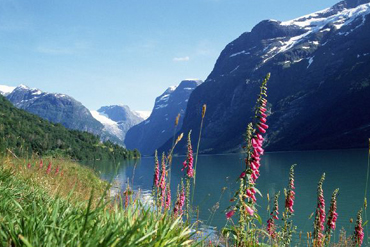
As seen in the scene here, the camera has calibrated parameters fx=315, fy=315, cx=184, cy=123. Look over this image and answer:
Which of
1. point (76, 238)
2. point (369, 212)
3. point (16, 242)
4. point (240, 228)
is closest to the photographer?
point (16, 242)

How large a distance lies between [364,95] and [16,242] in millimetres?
229438

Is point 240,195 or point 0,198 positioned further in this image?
point 240,195

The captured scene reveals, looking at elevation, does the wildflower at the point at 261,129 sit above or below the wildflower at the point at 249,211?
above

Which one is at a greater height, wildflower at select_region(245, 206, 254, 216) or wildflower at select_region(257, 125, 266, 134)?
wildflower at select_region(257, 125, 266, 134)

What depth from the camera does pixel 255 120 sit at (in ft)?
15.0

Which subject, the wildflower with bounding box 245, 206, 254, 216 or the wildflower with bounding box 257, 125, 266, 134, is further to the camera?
the wildflower with bounding box 257, 125, 266, 134

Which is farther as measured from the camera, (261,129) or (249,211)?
(261,129)

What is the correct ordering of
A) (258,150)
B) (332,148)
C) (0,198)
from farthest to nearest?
(332,148), (258,150), (0,198)

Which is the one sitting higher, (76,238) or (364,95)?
(364,95)

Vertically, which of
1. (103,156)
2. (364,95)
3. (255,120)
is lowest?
(103,156)

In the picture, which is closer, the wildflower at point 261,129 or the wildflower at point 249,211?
the wildflower at point 249,211

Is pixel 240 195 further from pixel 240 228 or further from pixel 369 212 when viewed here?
pixel 369 212

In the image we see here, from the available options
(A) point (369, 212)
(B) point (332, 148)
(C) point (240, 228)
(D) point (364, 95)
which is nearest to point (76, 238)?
(C) point (240, 228)

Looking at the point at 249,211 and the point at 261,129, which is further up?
the point at 261,129
